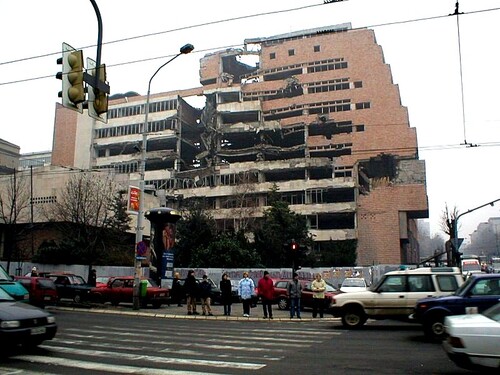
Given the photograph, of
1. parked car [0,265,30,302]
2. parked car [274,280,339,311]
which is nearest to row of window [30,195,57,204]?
parked car [274,280,339,311]

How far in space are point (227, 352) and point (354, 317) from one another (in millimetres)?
6400

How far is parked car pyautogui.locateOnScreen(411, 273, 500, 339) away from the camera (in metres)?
11.7

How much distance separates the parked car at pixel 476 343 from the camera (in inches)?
268

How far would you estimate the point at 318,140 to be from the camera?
7038 cm

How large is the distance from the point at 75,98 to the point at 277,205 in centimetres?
4448

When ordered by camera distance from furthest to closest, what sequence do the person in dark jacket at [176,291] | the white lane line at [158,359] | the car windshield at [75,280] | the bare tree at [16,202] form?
the bare tree at [16,202] < the car windshield at [75,280] < the person in dark jacket at [176,291] < the white lane line at [158,359]

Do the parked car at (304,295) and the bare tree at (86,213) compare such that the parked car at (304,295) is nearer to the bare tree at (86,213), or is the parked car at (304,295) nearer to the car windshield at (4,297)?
the car windshield at (4,297)

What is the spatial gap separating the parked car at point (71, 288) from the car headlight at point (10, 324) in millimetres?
17703

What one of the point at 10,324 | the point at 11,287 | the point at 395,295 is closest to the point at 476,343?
the point at 10,324

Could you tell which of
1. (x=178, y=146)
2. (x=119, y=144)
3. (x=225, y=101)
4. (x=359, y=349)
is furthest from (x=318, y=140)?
(x=359, y=349)

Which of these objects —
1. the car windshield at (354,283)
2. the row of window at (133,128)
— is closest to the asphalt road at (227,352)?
the car windshield at (354,283)

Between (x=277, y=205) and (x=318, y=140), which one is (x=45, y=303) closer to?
(x=277, y=205)

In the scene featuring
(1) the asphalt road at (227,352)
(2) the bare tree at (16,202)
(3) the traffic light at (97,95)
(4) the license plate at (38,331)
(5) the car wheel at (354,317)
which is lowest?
(1) the asphalt road at (227,352)

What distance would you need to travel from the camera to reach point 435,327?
12.0 meters
